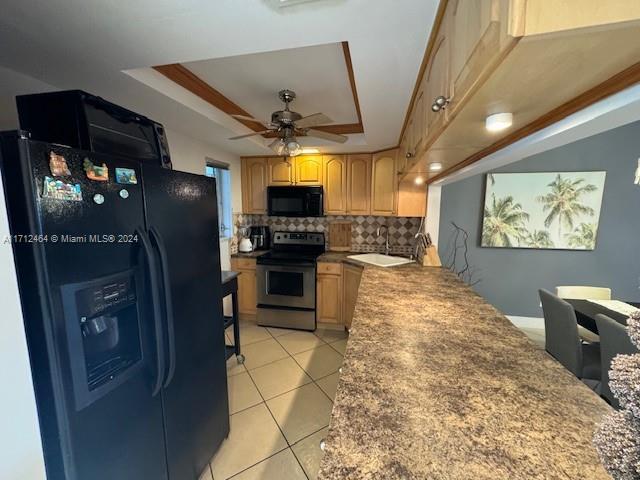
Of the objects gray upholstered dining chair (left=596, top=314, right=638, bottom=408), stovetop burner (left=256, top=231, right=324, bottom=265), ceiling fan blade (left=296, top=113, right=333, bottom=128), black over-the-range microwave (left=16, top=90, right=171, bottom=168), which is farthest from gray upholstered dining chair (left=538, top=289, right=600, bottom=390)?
black over-the-range microwave (left=16, top=90, right=171, bottom=168)

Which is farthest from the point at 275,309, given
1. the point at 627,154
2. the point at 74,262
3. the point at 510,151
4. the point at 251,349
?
the point at 627,154

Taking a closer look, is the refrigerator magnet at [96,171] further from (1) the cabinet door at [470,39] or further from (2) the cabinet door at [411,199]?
(2) the cabinet door at [411,199]

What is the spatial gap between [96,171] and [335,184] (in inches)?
107

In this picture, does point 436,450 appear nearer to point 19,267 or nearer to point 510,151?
point 19,267

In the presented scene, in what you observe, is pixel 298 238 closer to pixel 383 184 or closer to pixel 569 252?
pixel 383 184

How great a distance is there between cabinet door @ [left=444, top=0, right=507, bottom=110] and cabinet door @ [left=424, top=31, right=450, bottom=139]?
0.19ft

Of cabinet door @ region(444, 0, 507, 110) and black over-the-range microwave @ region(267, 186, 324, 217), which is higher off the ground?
cabinet door @ region(444, 0, 507, 110)

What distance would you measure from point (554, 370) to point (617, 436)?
0.66 m

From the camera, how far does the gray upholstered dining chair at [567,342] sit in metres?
1.73

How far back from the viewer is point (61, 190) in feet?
2.50

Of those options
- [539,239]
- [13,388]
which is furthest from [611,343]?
[13,388]

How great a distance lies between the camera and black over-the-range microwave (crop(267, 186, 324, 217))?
329 cm

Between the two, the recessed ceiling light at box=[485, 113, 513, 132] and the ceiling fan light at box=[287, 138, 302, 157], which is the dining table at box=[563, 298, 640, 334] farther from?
the ceiling fan light at box=[287, 138, 302, 157]

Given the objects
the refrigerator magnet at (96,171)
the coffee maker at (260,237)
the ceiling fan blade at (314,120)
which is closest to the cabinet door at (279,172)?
the coffee maker at (260,237)
